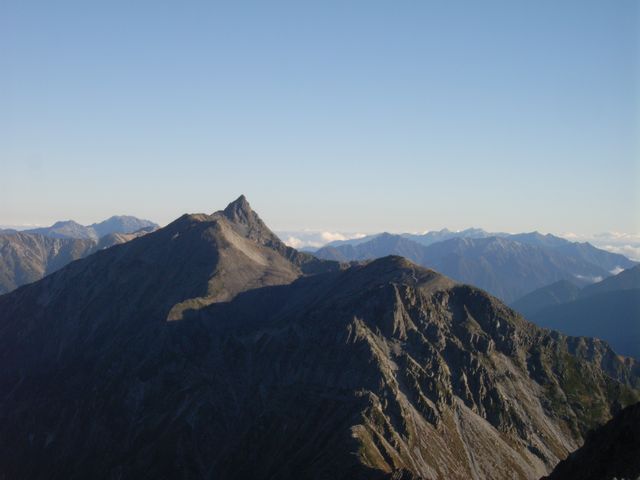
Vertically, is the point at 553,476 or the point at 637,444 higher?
the point at 637,444

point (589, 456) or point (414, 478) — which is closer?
point (589, 456)

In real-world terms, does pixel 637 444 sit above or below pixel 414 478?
above

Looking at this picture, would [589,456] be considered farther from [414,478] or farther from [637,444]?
[414,478]

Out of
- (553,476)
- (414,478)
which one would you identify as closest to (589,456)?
(553,476)

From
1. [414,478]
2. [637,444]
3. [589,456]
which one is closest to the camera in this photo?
[637,444]

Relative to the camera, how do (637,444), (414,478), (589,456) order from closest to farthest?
(637,444)
(589,456)
(414,478)

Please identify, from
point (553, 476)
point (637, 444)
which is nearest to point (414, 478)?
point (553, 476)
